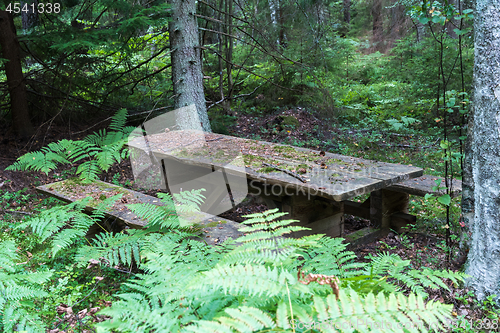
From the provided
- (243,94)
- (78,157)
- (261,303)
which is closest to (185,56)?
(243,94)

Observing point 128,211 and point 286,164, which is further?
point 286,164

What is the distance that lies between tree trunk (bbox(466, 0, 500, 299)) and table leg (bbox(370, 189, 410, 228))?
1.47 meters

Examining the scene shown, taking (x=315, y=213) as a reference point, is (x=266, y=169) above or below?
above

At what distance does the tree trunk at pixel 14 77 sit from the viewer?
20.0 feet

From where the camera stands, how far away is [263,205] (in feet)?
18.0

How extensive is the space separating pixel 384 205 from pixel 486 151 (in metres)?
1.74

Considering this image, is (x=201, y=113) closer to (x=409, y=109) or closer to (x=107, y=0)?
(x=107, y=0)

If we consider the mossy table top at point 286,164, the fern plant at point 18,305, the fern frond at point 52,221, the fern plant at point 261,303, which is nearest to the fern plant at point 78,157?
the fern frond at point 52,221

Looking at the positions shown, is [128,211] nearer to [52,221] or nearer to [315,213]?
[52,221]

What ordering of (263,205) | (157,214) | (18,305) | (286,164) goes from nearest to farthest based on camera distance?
1. (18,305)
2. (157,214)
3. (286,164)
4. (263,205)

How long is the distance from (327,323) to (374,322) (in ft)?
0.51

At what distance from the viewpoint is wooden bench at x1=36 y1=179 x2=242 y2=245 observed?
9.45 feet

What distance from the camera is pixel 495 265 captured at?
8.21ft

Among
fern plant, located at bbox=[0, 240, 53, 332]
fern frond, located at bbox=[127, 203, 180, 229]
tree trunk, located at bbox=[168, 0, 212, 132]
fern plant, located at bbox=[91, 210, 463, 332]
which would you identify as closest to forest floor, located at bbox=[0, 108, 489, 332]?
fern plant, located at bbox=[91, 210, 463, 332]
